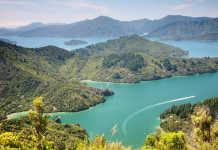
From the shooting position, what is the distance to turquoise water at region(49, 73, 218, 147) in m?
77.1

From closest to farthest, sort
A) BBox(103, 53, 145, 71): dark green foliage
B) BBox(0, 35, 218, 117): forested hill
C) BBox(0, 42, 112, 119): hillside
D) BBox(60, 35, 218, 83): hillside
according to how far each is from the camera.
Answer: BBox(0, 42, 112, 119): hillside < BBox(0, 35, 218, 117): forested hill < BBox(60, 35, 218, 83): hillside < BBox(103, 53, 145, 71): dark green foliage

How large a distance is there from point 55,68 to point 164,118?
115712 mm

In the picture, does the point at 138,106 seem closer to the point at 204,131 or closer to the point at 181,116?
the point at 181,116

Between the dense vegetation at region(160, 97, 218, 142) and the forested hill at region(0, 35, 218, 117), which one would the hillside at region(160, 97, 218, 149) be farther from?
the forested hill at region(0, 35, 218, 117)

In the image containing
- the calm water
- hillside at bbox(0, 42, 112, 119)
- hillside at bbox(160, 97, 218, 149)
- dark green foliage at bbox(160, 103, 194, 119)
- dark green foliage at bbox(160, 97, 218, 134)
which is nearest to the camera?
hillside at bbox(160, 97, 218, 149)

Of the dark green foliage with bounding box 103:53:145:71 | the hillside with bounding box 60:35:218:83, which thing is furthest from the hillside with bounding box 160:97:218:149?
the dark green foliage with bounding box 103:53:145:71

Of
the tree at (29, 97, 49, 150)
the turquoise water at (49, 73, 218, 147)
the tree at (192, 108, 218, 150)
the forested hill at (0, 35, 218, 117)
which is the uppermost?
the tree at (29, 97, 49, 150)

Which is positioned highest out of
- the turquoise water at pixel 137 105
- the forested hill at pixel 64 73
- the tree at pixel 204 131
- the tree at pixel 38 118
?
the tree at pixel 38 118

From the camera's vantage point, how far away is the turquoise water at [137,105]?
7712 centimetres

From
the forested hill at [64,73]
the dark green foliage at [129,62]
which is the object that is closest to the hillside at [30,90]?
the forested hill at [64,73]

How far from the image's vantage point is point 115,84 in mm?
155000

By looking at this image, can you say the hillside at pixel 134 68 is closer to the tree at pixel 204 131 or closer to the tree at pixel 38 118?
the tree at pixel 204 131

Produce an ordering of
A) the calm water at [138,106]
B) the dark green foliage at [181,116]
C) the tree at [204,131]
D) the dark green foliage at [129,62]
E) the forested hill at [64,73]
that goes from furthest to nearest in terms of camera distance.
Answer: the dark green foliage at [129,62], the forested hill at [64,73], the calm water at [138,106], the dark green foliage at [181,116], the tree at [204,131]

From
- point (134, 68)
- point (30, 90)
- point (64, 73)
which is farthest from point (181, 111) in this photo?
point (64, 73)
